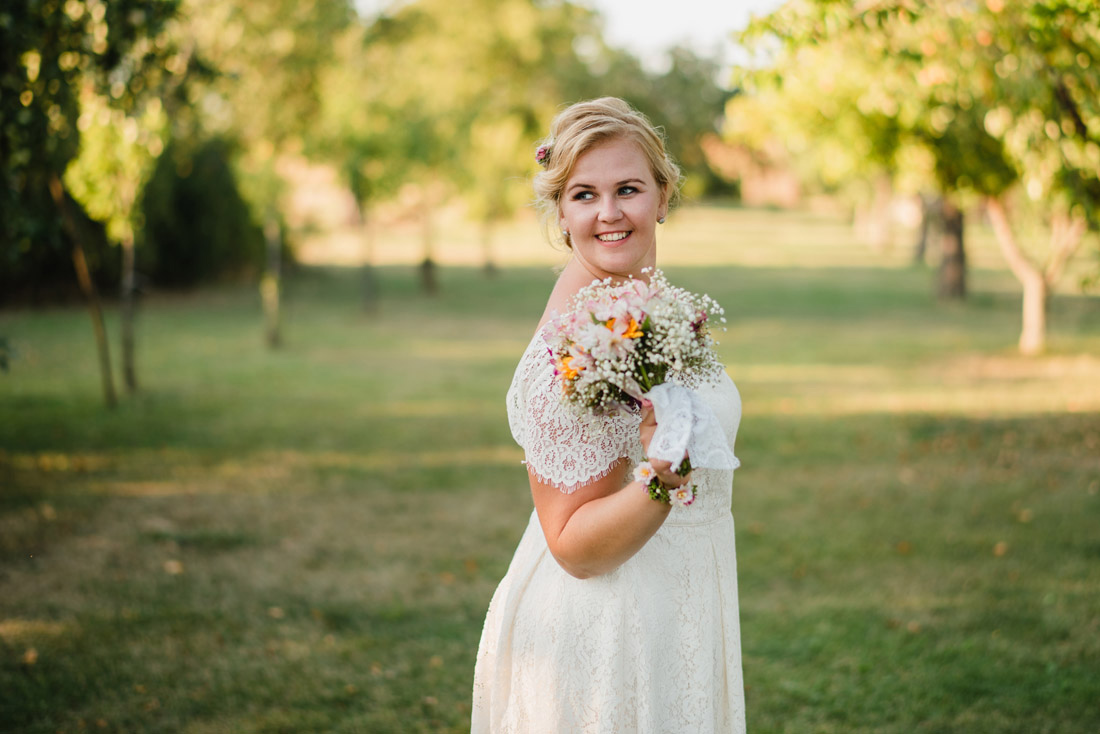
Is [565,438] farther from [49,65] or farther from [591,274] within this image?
[49,65]

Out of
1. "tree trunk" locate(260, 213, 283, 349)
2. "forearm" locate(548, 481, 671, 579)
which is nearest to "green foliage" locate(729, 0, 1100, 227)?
"forearm" locate(548, 481, 671, 579)

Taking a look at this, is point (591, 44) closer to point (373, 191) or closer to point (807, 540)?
point (373, 191)

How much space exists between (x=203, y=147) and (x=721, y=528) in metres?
25.6

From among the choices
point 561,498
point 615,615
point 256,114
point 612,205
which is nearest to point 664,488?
point 561,498

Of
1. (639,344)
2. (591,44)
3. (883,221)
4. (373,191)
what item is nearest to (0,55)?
(639,344)

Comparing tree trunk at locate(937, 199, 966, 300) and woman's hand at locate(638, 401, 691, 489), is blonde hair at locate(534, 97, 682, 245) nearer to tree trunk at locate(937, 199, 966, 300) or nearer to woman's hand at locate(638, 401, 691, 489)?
woman's hand at locate(638, 401, 691, 489)

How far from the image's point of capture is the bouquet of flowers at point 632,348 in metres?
1.87

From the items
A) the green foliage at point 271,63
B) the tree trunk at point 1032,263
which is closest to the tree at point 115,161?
the green foliage at point 271,63

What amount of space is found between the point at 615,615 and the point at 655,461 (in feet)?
1.81

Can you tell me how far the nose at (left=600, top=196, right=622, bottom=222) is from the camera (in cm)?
222

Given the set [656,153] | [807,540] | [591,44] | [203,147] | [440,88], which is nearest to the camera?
[656,153]

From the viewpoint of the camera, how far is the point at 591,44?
35812 millimetres

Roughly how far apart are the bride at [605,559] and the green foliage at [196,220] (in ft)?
77.2

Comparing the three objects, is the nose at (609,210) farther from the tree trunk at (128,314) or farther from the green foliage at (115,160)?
the tree trunk at (128,314)
